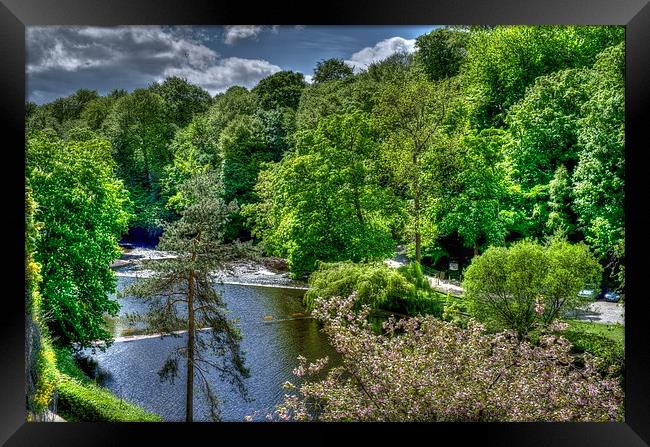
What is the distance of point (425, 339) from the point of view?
590cm

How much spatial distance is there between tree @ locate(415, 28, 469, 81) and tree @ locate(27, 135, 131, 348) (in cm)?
340

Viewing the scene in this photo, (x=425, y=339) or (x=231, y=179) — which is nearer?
(x=425, y=339)

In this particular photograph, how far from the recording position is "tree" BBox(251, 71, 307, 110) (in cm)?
623

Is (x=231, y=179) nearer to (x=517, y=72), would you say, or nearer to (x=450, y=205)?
(x=450, y=205)

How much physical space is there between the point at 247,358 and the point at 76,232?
96.5 inches

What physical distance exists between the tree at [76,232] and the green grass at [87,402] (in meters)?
0.30

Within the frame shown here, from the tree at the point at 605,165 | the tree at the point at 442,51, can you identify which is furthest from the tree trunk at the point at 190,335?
the tree at the point at 605,165

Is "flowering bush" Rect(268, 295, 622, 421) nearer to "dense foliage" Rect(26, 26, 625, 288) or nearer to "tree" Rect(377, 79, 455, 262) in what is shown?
"dense foliage" Rect(26, 26, 625, 288)

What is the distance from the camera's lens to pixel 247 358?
615 centimetres

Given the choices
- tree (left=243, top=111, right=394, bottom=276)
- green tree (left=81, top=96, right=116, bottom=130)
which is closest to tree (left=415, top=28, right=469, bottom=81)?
tree (left=243, top=111, right=394, bottom=276)

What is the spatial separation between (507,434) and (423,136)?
2966mm
